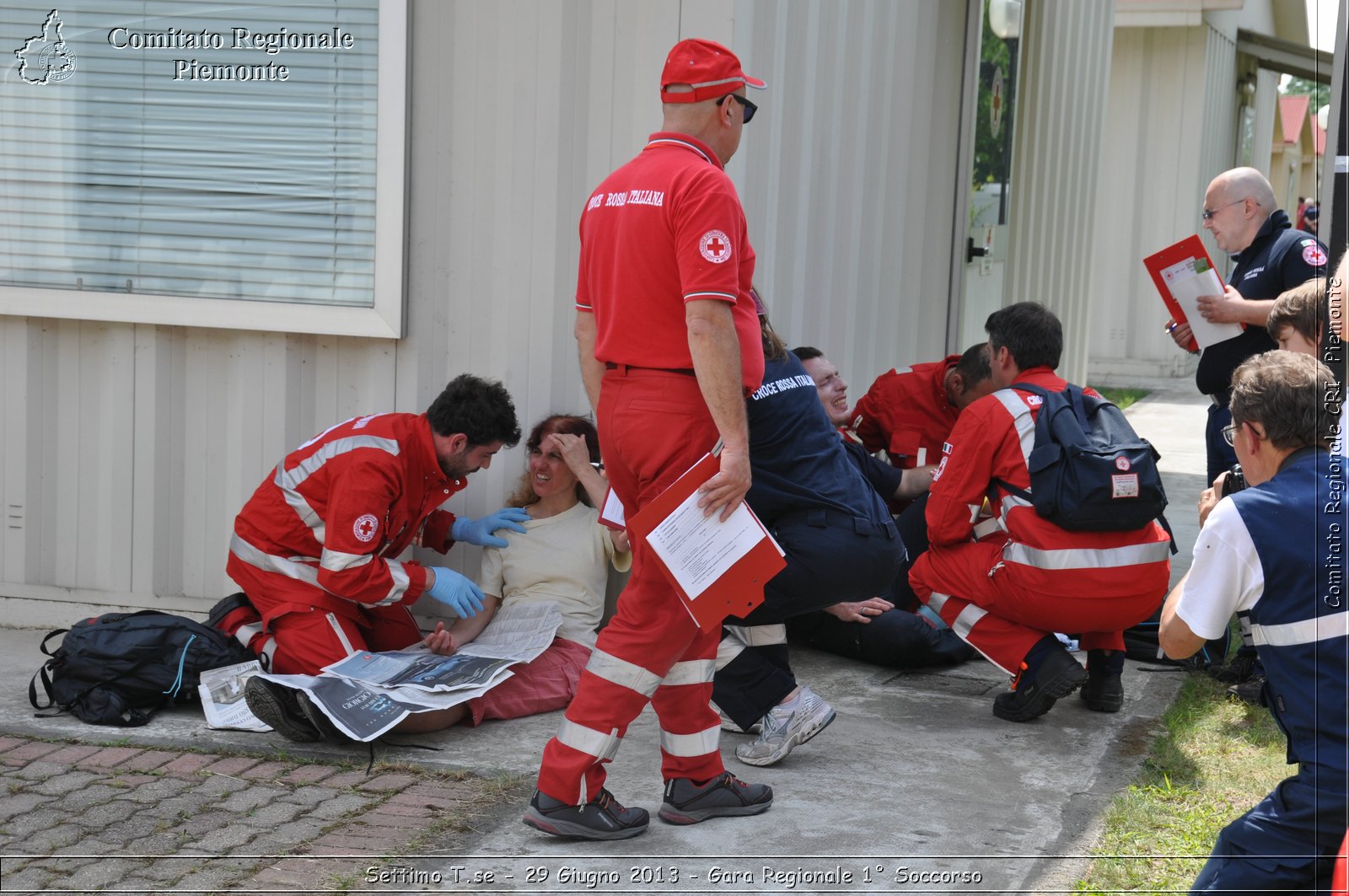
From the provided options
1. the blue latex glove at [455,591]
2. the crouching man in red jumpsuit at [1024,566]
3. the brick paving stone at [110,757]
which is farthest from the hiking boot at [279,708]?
the crouching man in red jumpsuit at [1024,566]

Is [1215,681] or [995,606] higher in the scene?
[995,606]

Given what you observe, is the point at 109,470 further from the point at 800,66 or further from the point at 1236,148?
the point at 1236,148

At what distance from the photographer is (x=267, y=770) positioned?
13.4 ft

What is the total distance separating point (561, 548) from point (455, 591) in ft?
1.46

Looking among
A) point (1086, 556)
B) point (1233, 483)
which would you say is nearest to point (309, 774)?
point (1086, 556)

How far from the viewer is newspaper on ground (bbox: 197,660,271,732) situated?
14.6 feet

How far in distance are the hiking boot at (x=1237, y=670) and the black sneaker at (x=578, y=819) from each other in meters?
2.74

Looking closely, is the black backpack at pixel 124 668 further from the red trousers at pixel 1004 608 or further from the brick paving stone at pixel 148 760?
the red trousers at pixel 1004 608

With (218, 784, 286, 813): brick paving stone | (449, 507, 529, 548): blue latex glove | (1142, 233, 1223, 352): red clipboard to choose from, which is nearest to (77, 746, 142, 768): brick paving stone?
(218, 784, 286, 813): brick paving stone

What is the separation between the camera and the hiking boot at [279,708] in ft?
13.6

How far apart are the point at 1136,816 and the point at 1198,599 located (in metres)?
1.22

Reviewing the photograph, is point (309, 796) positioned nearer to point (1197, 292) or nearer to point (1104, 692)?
point (1104, 692)

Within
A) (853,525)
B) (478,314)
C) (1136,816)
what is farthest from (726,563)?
(478,314)

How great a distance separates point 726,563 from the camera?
11.2 feet
